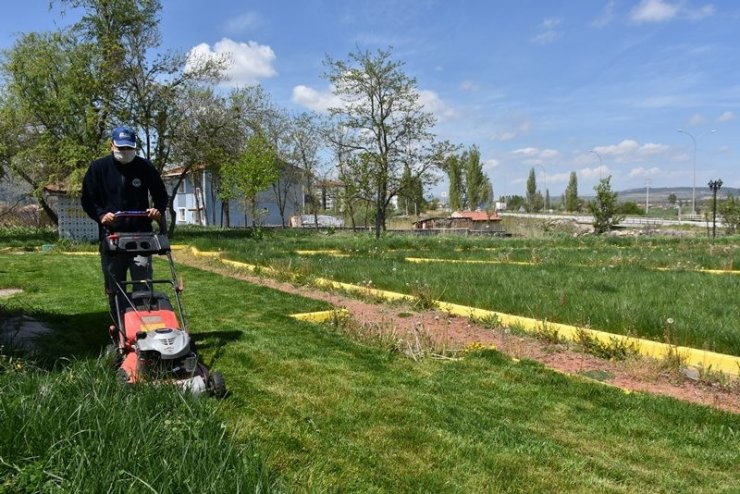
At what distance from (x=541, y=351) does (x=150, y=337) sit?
13.2 ft

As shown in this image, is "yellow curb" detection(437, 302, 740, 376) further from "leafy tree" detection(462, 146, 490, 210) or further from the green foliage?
"leafy tree" detection(462, 146, 490, 210)

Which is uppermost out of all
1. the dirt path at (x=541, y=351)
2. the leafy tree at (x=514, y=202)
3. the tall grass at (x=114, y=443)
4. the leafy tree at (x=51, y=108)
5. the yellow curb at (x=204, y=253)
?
the leafy tree at (x=51, y=108)

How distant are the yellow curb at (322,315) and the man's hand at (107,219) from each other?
316 cm

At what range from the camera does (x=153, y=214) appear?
4910 millimetres

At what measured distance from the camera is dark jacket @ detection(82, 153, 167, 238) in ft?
16.5

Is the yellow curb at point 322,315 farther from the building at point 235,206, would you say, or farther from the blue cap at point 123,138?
the building at point 235,206

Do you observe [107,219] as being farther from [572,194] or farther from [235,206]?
[572,194]

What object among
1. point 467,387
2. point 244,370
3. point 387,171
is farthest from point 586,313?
point 387,171

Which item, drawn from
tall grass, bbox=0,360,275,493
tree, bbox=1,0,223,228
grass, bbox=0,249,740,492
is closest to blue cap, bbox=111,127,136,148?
grass, bbox=0,249,740,492

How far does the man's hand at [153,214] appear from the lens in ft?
16.0

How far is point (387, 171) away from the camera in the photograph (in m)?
35.3

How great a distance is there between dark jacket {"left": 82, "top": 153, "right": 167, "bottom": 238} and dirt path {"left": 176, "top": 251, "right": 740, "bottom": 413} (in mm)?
2806

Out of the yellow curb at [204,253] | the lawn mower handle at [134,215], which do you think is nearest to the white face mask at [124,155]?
the lawn mower handle at [134,215]

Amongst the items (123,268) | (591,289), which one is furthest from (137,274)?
(591,289)
